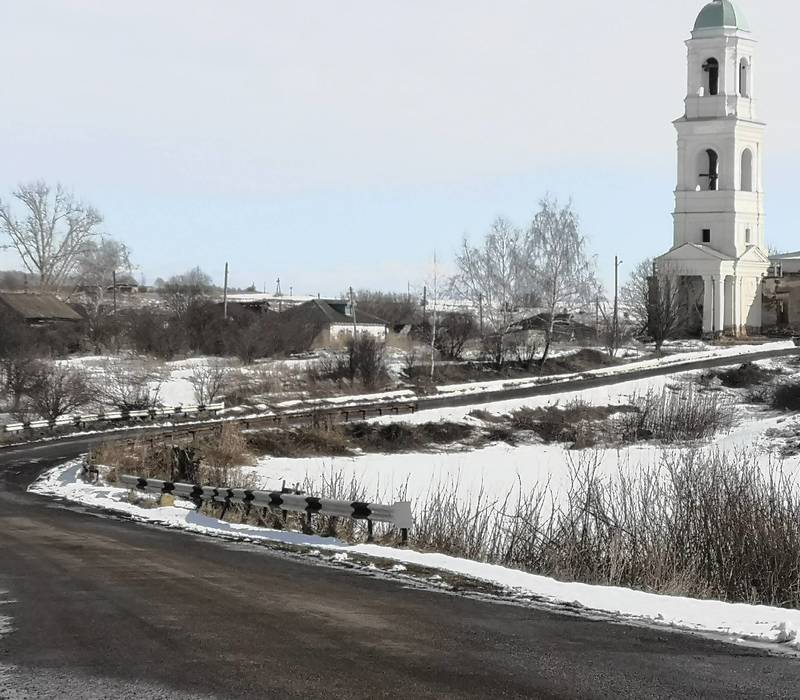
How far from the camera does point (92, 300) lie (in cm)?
9019

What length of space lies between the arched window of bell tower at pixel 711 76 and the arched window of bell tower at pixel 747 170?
4612mm

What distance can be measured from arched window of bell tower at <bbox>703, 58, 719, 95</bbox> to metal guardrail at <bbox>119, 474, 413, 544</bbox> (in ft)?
196

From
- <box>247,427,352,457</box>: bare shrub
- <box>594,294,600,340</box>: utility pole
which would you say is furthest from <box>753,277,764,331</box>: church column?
<box>247,427,352,457</box>: bare shrub

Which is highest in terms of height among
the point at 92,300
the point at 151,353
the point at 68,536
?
the point at 92,300

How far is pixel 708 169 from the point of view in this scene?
76.4 m

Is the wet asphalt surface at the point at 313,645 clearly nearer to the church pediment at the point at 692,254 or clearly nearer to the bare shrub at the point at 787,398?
the bare shrub at the point at 787,398

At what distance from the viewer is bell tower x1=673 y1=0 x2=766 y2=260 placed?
7325 centimetres

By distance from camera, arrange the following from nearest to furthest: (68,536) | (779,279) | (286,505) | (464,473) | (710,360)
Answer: (68,536) < (286,505) < (464,473) < (710,360) < (779,279)

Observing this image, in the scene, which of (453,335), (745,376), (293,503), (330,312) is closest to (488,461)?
(293,503)

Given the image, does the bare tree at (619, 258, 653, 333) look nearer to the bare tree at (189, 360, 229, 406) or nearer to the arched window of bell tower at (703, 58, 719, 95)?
the arched window of bell tower at (703, 58, 719, 95)

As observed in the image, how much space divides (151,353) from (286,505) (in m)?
49.2

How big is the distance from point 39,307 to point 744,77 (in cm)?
5158

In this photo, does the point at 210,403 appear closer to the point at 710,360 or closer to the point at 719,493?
the point at 710,360

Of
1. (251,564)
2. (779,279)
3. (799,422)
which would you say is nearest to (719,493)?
(251,564)
